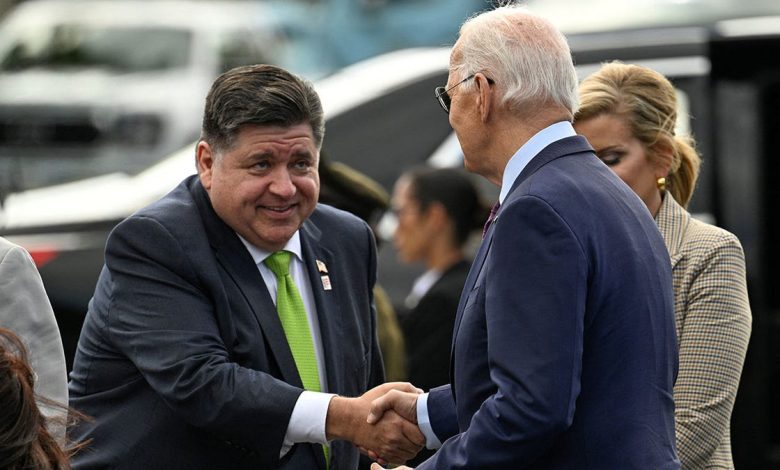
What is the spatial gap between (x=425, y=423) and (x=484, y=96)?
943 mm

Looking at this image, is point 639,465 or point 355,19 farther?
point 355,19

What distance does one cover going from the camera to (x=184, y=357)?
379 centimetres

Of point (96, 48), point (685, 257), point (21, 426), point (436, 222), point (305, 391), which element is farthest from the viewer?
point (96, 48)

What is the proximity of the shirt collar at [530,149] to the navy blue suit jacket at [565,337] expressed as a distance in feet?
0.07

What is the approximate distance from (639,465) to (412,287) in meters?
3.67

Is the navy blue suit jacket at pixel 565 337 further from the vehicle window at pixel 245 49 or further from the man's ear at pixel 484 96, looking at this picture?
the vehicle window at pixel 245 49

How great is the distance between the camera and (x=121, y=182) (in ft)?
24.4

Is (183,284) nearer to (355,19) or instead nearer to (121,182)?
(121,182)

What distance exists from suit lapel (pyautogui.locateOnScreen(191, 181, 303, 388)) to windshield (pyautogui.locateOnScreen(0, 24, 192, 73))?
12.3 meters

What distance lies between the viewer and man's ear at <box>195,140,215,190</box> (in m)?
4.02

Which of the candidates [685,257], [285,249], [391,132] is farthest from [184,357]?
[391,132]

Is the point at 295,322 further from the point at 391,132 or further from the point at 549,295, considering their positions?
the point at 391,132

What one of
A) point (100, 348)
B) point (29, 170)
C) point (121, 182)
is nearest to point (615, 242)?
point (100, 348)

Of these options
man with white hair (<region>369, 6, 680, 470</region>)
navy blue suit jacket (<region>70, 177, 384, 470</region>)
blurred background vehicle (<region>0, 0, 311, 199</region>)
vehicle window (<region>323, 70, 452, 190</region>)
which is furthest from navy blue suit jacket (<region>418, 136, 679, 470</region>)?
blurred background vehicle (<region>0, 0, 311, 199</region>)
